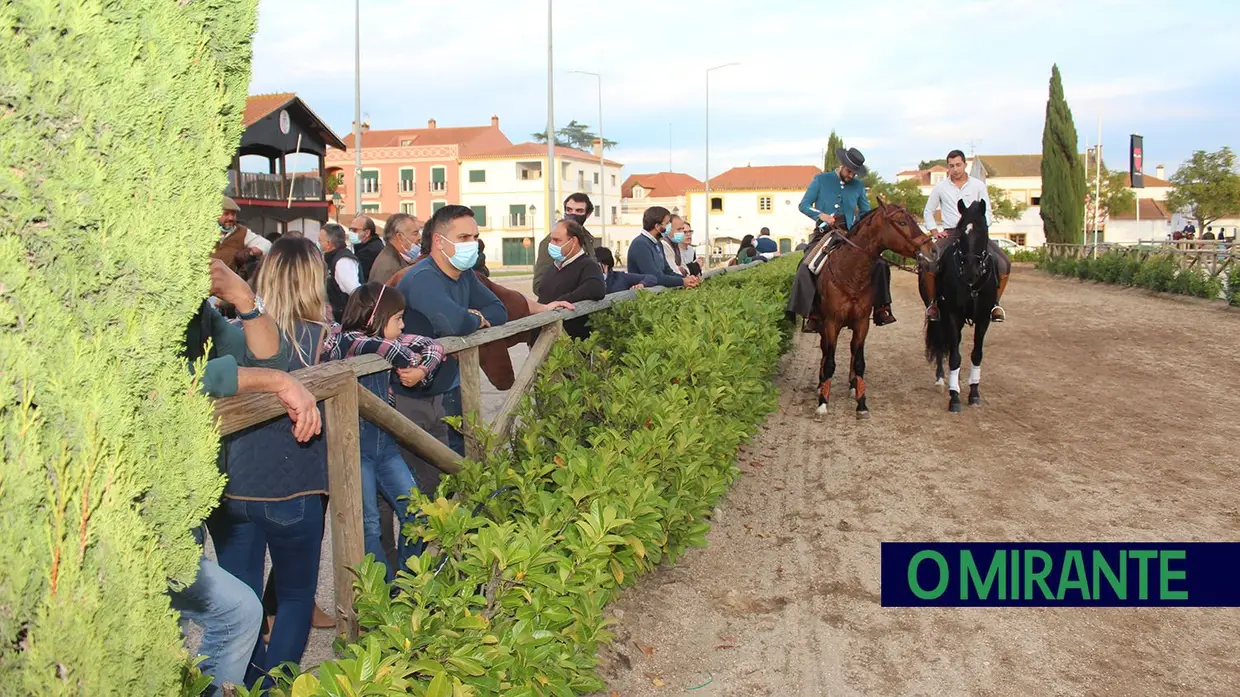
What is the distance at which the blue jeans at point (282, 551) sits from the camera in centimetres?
381

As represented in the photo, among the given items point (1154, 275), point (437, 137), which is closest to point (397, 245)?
point (1154, 275)

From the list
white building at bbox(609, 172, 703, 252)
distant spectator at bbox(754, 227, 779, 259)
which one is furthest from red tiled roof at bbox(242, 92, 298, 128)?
white building at bbox(609, 172, 703, 252)

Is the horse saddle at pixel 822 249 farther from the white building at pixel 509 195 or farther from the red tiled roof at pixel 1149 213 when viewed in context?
the red tiled roof at pixel 1149 213

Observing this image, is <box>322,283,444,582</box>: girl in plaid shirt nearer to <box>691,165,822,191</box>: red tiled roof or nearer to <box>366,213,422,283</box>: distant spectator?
<box>366,213,422,283</box>: distant spectator

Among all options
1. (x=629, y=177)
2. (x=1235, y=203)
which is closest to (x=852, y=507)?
(x=1235, y=203)

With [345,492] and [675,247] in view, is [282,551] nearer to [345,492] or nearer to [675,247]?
[345,492]

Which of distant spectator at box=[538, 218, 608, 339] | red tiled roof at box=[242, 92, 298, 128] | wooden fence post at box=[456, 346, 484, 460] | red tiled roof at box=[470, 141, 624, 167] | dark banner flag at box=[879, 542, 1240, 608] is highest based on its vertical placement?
red tiled roof at box=[470, 141, 624, 167]

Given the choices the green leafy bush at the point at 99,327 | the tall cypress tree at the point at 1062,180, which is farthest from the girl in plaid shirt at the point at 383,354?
the tall cypress tree at the point at 1062,180

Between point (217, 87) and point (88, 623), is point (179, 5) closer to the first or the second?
point (217, 87)

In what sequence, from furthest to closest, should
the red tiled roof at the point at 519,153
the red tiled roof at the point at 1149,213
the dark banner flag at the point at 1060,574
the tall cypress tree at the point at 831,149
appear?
the red tiled roof at the point at 1149,213 → the red tiled roof at the point at 519,153 → the tall cypress tree at the point at 831,149 → the dark banner flag at the point at 1060,574

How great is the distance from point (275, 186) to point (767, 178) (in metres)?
64.0

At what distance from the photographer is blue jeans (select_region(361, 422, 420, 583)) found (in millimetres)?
4492

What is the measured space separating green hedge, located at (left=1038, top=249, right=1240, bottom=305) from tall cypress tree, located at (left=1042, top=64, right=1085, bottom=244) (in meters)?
8.15

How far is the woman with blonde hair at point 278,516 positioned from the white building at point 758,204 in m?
86.1
